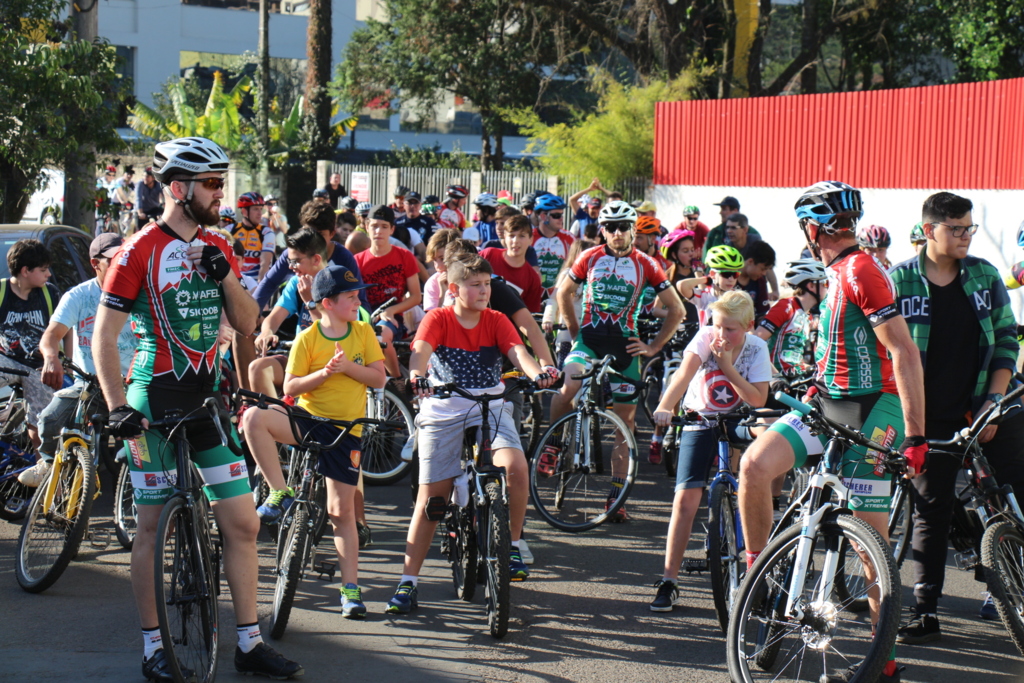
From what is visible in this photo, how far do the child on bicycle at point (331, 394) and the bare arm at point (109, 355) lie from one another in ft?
4.77

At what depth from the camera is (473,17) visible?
1324 inches

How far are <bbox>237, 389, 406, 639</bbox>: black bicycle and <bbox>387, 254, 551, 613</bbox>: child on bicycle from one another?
38 cm

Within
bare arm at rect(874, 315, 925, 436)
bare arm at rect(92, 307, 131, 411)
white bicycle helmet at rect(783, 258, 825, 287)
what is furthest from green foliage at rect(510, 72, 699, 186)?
bare arm at rect(92, 307, 131, 411)

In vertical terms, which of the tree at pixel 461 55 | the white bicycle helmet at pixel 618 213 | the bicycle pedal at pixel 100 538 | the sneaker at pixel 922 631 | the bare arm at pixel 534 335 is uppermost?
the tree at pixel 461 55

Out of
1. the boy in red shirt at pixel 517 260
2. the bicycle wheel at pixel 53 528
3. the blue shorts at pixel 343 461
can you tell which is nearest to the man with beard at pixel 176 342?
the blue shorts at pixel 343 461

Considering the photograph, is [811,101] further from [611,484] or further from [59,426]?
[59,426]

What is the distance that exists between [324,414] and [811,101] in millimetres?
16921

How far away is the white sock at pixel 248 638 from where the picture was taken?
4.93 metres

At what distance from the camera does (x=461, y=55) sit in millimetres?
34438

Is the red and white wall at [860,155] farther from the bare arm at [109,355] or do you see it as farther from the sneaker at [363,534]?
the bare arm at [109,355]

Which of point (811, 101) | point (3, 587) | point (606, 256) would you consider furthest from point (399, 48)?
point (3, 587)

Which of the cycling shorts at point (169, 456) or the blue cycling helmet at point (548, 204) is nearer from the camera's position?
the cycling shorts at point (169, 456)

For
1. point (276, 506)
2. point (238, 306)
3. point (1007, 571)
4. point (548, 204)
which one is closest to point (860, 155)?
point (548, 204)

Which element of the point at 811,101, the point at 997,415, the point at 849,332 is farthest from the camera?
the point at 811,101
